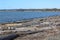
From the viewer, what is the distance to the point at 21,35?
60.6 feet

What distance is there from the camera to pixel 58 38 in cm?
1622

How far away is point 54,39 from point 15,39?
120 inches

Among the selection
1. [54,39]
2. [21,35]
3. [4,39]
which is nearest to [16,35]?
[21,35]

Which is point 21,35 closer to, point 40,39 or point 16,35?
point 16,35

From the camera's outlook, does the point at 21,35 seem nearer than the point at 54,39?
No

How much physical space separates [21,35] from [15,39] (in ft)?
5.91

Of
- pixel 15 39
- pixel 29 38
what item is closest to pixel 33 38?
pixel 29 38

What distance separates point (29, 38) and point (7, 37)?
1.78 meters

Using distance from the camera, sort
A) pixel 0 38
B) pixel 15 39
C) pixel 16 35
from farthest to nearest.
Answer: pixel 16 35
pixel 15 39
pixel 0 38

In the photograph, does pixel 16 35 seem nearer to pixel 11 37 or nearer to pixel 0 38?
pixel 11 37

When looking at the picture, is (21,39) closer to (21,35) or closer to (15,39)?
(15,39)

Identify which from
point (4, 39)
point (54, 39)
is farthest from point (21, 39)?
point (54, 39)

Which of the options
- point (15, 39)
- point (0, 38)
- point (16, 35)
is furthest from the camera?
point (16, 35)

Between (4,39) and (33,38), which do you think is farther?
(33,38)
